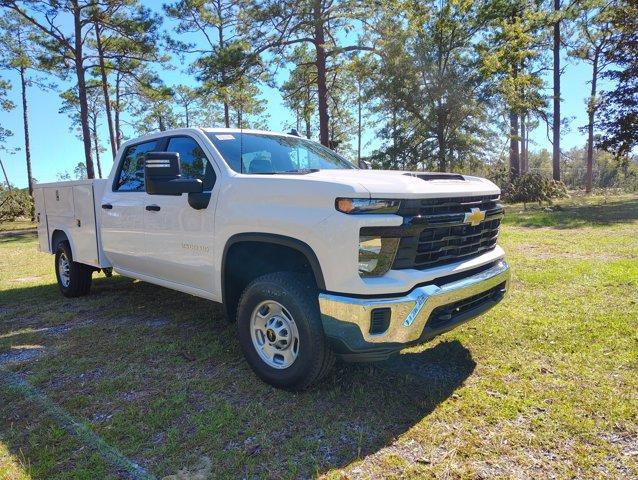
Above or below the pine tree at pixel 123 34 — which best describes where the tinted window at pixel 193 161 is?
below

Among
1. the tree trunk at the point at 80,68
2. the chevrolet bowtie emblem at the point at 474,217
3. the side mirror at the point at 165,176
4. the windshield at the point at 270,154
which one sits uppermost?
the tree trunk at the point at 80,68

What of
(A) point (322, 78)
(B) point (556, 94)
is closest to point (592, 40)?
(B) point (556, 94)

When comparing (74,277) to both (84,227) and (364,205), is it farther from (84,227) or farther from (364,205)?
(364,205)

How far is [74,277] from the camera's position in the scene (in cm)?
624

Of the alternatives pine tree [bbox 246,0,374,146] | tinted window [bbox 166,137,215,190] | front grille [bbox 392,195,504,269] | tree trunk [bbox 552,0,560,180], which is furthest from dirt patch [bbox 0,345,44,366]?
tree trunk [bbox 552,0,560,180]

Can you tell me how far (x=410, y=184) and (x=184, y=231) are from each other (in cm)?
209

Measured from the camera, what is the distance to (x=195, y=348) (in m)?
4.18

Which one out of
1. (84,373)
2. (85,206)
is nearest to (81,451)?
(84,373)

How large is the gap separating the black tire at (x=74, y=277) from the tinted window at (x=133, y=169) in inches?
67.4

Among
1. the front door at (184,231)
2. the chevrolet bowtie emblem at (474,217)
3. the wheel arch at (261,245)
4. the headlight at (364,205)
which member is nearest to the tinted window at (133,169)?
the front door at (184,231)

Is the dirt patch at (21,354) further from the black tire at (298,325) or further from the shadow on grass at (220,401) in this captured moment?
the black tire at (298,325)

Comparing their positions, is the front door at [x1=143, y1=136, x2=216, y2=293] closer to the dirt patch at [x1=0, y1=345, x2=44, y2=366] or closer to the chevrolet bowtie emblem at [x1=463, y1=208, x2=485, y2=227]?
the dirt patch at [x1=0, y1=345, x2=44, y2=366]

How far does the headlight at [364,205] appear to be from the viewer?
2742mm

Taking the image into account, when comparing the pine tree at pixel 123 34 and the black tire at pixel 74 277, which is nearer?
the black tire at pixel 74 277
